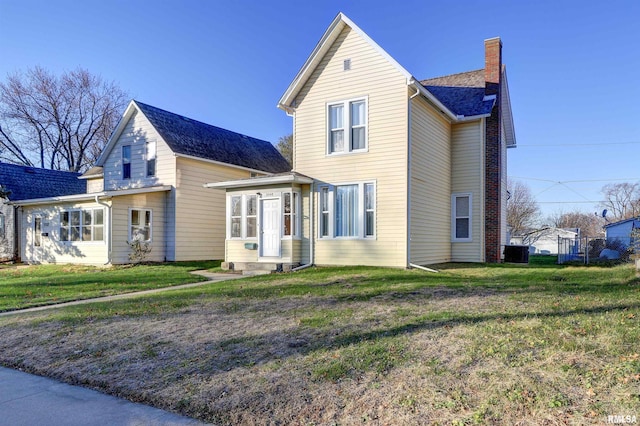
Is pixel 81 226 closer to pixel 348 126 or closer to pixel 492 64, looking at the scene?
pixel 348 126

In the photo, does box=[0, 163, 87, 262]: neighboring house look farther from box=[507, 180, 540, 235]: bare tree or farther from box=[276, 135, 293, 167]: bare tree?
box=[507, 180, 540, 235]: bare tree

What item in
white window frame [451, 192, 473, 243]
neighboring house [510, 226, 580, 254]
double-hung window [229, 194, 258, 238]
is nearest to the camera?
double-hung window [229, 194, 258, 238]

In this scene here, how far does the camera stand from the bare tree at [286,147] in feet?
134

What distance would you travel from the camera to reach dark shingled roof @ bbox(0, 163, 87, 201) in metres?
22.6

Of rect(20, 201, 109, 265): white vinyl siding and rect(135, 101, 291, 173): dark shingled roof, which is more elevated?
rect(135, 101, 291, 173): dark shingled roof

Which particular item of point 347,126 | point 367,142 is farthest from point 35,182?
point 367,142

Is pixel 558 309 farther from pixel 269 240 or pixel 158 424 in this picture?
pixel 269 240

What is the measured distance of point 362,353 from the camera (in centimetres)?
482

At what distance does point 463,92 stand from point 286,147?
24991 millimetres

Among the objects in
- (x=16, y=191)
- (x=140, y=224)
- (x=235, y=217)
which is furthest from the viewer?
(x=16, y=191)

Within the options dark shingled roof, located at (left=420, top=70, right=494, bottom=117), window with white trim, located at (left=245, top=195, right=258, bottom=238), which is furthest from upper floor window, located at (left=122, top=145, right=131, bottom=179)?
dark shingled roof, located at (left=420, top=70, right=494, bottom=117)

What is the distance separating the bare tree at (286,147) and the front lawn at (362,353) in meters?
32.8

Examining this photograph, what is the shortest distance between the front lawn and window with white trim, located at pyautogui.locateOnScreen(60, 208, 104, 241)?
1046cm

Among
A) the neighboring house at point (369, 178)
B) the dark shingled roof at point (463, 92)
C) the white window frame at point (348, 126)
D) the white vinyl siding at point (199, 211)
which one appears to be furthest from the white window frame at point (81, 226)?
the dark shingled roof at point (463, 92)
